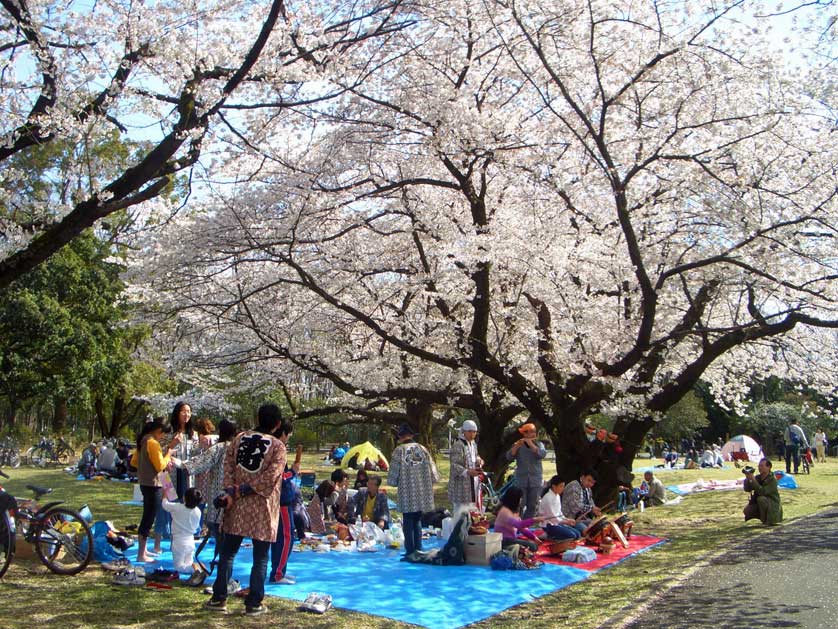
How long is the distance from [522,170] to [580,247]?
1.70m

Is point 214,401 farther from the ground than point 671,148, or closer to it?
closer to it

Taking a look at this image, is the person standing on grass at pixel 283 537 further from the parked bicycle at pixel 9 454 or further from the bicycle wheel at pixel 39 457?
the bicycle wheel at pixel 39 457

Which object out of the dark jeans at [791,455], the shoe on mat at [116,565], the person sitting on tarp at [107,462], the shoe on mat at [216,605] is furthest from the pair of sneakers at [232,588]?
the dark jeans at [791,455]

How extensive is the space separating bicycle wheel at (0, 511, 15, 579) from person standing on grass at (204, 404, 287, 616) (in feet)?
5.98

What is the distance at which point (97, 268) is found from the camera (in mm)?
26812

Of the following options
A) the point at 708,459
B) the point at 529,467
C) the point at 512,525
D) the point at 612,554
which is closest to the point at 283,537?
the point at 512,525

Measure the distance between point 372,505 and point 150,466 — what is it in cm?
359

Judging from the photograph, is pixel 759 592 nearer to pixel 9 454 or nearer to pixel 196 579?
pixel 196 579

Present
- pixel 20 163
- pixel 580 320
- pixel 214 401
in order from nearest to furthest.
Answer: pixel 580 320
pixel 20 163
pixel 214 401

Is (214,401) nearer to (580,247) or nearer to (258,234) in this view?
(258,234)

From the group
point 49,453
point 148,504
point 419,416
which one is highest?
point 419,416

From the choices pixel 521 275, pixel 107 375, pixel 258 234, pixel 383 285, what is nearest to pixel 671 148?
pixel 521 275

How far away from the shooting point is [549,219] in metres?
11.5

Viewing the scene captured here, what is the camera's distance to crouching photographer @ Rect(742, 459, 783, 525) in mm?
10000
